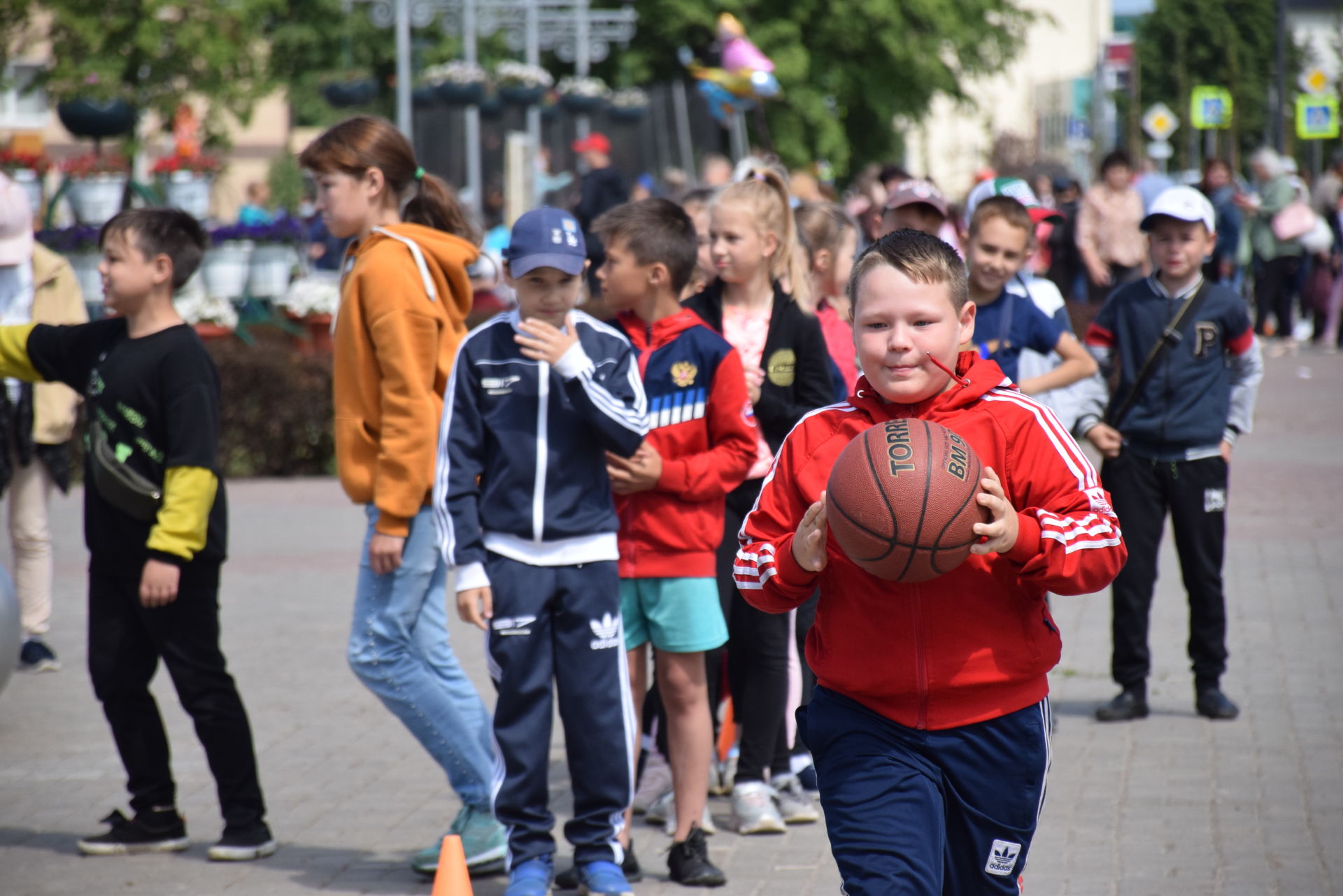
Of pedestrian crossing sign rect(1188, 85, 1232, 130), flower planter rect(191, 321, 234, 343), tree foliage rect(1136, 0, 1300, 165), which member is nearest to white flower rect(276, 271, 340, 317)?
flower planter rect(191, 321, 234, 343)

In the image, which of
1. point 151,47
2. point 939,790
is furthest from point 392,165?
point 151,47

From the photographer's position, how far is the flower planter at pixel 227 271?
616 inches

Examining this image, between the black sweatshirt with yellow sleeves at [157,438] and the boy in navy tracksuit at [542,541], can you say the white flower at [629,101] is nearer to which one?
the black sweatshirt with yellow sleeves at [157,438]

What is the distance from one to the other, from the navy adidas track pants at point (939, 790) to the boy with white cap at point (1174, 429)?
3615 mm

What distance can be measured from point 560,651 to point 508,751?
0.32m

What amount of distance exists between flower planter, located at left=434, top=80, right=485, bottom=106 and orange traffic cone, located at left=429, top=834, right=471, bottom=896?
22.3 metres

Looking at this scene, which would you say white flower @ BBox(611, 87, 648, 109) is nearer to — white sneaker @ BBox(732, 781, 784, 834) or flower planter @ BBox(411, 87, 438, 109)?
flower planter @ BBox(411, 87, 438, 109)

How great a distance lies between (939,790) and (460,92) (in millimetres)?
23048

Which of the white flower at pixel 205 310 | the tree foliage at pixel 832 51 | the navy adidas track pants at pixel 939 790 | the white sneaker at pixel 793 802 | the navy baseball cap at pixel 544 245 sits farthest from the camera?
the tree foliage at pixel 832 51

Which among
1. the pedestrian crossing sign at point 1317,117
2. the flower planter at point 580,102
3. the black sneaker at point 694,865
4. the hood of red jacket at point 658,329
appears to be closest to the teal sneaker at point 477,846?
the black sneaker at point 694,865

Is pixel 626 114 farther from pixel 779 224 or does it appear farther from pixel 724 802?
pixel 724 802

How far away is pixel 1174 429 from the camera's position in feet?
22.0

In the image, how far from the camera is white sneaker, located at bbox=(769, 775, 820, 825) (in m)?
5.60

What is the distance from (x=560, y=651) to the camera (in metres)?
4.69
